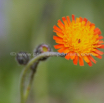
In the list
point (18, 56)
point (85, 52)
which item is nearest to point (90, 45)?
point (85, 52)

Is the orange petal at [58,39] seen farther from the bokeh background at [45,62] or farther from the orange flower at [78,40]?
the bokeh background at [45,62]

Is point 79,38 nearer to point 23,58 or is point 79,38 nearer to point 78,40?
point 78,40

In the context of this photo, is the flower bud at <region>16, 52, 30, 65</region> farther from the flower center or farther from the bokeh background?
the bokeh background

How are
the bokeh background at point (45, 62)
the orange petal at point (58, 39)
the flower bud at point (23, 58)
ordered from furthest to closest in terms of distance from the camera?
the bokeh background at point (45, 62), the flower bud at point (23, 58), the orange petal at point (58, 39)

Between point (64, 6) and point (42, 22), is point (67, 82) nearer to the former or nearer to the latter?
point (42, 22)

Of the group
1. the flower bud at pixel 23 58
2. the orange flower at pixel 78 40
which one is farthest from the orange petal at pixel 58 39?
the flower bud at pixel 23 58

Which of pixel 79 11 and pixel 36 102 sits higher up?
pixel 79 11
